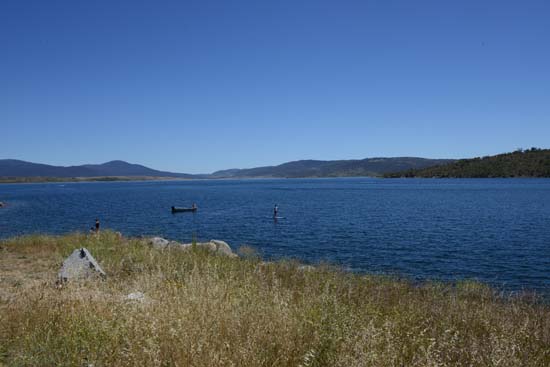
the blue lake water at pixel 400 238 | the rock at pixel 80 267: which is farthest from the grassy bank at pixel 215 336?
the blue lake water at pixel 400 238

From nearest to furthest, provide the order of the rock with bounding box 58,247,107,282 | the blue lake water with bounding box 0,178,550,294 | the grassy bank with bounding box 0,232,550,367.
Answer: the grassy bank with bounding box 0,232,550,367
the rock with bounding box 58,247,107,282
the blue lake water with bounding box 0,178,550,294

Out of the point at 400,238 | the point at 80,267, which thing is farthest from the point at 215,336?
the point at 400,238

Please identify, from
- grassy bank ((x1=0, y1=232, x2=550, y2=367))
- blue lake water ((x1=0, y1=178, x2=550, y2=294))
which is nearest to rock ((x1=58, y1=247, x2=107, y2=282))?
grassy bank ((x1=0, y1=232, x2=550, y2=367))

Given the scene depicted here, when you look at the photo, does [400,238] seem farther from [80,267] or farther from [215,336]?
[215,336]

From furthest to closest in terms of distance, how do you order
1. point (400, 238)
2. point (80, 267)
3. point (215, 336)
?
1. point (400, 238)
2. point (80, 267)
3. point (215, 336)

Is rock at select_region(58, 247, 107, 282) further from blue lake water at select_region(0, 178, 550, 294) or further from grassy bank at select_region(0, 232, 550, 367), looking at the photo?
blue lake water at select_region(0, 178, 550, 294)

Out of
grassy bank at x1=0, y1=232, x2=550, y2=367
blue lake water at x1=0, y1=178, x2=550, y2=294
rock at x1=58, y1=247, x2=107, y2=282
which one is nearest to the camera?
grassy bank at x1=0, y1=232, x2=550, y2=367

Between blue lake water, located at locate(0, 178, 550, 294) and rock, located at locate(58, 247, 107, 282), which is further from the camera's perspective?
blue lake water, located at locate(0, 178, 550, 294)

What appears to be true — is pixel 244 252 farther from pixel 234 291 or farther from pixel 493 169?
pixel 493 169

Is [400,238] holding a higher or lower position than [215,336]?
lower

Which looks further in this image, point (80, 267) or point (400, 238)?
point (400, 238)

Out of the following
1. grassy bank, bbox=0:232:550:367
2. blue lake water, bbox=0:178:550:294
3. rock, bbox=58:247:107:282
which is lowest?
blue lake water, bbox=0:178:550:294

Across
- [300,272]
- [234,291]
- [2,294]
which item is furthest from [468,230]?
[2,294]

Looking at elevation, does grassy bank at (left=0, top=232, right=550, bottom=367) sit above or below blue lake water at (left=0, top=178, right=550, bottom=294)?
above
